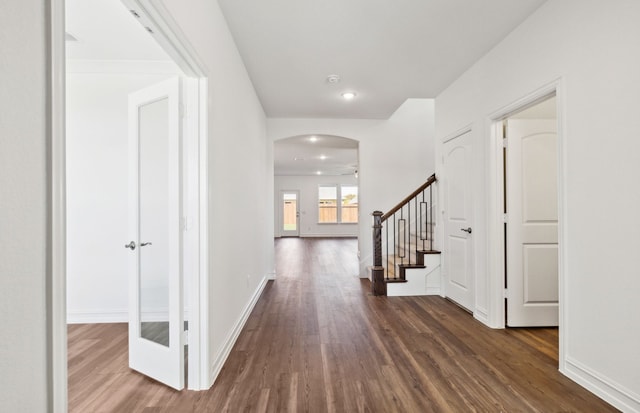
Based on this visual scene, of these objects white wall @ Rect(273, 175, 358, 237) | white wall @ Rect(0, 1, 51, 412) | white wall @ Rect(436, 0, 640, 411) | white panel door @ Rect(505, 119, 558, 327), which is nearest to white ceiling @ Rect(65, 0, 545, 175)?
white wall @ Rect(436, 0, 640, 411)

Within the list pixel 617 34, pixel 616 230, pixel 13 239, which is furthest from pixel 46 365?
pixel 617 34

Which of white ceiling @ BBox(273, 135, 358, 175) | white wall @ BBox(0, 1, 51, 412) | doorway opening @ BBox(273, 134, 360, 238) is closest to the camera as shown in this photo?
white wall @ BBox(0, 1, 51, 412)

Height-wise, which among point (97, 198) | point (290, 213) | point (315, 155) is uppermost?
point (315, 155)

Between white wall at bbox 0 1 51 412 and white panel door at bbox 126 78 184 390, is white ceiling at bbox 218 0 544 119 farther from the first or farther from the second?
white wall at bbox 0 1 51 412

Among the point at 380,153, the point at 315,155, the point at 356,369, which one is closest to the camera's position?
the point at 356,369

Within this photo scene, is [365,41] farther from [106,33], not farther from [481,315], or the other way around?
[481,315]

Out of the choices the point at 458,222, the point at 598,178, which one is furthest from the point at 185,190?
the point at 458,222

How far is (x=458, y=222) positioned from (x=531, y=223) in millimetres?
791

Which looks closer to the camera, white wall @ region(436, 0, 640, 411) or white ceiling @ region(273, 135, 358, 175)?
white wall @ region(436, 0, 640, 411)

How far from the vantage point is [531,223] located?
2.92m

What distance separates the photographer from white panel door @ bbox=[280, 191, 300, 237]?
12578 millimetres

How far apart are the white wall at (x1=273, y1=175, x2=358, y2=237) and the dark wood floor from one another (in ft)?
29.6

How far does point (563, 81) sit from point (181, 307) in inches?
119

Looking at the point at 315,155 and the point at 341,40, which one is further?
the point at 315,155
